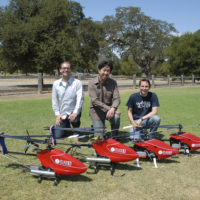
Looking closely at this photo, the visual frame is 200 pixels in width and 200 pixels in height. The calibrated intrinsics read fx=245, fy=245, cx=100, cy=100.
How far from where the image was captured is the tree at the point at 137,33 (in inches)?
1897

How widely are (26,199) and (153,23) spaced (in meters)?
49.4

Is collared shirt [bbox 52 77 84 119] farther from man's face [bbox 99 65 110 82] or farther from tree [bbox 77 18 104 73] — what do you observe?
tree [bbox 77 18 104 73]

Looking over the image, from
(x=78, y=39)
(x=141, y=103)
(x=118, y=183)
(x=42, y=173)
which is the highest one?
(x=78, y=39)

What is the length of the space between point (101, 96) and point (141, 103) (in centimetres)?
88

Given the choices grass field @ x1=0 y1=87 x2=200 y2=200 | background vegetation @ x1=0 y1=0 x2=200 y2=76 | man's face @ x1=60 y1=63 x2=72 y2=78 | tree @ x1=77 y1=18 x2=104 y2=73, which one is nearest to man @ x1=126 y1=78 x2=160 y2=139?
grass field @ x1=0 y1=87 x2=200 y2=200

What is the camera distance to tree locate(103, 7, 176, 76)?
48188 mm

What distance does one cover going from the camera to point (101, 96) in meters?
5.23

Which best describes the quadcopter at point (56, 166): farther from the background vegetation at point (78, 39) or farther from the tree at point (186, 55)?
the tree at point (186, 55)

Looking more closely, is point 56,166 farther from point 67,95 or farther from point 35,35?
point 35,35

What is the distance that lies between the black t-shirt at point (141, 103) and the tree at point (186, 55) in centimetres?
3248

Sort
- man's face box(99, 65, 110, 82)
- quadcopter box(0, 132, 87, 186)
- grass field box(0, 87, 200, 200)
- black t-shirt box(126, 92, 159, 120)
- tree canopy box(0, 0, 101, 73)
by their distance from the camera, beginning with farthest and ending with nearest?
tree canopy box(0, 0, 101, 73) → black t-shirt box(126, 92, 159, 120) → man's face box(99, 65, 110, 82) → quadcopter box(0, 132, 87, 186) → grass field box(0, 87, 200, 200)

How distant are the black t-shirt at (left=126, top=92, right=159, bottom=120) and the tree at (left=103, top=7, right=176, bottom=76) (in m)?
44.8

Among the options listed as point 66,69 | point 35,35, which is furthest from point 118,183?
point 35,35

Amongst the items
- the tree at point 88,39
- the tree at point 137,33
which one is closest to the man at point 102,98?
the tree at point 88,39
